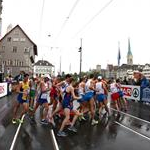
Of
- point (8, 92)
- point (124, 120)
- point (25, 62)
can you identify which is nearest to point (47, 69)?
point (25, 62)

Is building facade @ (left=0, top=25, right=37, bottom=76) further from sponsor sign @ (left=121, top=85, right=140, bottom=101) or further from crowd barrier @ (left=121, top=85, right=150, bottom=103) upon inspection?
crowd barrier @ (left=121, top=85, right=150, bottom=103)

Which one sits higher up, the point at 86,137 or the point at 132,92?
the point at 132,92

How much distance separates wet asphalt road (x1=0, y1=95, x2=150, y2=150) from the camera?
9664 mm

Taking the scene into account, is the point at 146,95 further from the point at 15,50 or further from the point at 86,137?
the point at 15,50

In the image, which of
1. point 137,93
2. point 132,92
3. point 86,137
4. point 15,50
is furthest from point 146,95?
point 15,50

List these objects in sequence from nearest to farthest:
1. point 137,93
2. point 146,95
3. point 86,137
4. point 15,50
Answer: point 86,137 < point 146,95 < point 137,93 < point 15,50

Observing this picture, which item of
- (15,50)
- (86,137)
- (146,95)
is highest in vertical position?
(15,50)

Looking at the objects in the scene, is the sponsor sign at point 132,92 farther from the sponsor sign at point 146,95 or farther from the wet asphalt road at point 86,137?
the wet asphalt road at point 86,137

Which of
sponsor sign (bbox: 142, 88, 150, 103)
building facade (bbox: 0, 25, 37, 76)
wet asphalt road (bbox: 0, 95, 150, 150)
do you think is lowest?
wet asphalt road (bbox: 0, 95, 150, 150)

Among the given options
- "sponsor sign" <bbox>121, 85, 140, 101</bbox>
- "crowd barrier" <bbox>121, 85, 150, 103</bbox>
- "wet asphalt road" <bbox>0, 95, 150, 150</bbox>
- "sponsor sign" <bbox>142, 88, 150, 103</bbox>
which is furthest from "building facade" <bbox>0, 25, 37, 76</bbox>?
"wet asphalt road" <bbox>0, 95, 150, 150</bbox>

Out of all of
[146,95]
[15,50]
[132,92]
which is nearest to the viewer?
[146,95]

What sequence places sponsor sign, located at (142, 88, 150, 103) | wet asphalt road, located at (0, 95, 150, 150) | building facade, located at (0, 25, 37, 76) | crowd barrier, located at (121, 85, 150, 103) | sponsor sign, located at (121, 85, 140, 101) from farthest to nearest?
building facade, located at (0, 25, 37, 76), sponsor sign, located at (121, 85, 140, 101), crowd barrier, located at (121, 85, 150, 103), sponsor sign, located at (142, 88, 150, 103), wet asphalt road, located at (0, 95, 150, 150)

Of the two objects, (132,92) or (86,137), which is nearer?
(86,137)

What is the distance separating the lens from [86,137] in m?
11.1
